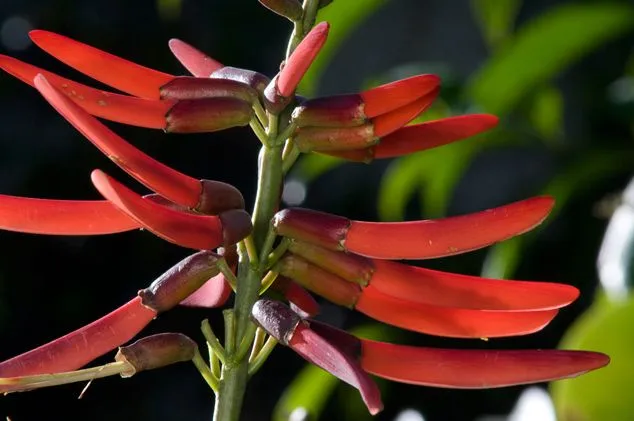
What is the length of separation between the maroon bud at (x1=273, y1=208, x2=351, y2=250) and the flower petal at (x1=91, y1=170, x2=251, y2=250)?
0.08ft

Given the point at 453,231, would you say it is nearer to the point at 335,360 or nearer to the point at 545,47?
the point at 335,360

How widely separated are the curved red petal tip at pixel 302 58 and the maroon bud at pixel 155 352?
10 cm

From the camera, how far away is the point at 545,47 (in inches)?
43.1

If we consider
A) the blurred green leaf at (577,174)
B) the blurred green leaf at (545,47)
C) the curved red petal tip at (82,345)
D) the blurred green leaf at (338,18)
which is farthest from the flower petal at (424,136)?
Result: the blurred green leaf at (577,174)

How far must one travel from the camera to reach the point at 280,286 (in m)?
0.47

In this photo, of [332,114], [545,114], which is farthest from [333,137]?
[545,114]

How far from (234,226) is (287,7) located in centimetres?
9

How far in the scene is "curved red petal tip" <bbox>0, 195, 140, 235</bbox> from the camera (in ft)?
1.42

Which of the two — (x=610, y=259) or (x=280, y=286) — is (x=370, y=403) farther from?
(x=610, y=259)

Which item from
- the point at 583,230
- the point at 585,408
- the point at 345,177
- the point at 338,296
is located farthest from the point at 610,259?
the point at 345,177

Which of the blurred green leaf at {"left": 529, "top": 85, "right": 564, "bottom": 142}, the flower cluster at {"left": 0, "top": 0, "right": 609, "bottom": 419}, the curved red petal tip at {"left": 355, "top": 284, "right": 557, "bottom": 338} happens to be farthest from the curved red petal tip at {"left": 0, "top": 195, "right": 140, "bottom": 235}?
the blurred green leaf at {"left": 529, "top": 85, "right": 564, "bottom": 142}

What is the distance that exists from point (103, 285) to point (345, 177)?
0.59 m

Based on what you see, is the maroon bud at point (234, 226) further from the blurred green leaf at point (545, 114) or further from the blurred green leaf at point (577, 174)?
the blurred green leaf at point (545, 114)

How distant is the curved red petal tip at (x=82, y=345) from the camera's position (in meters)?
0.41
